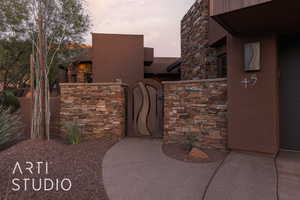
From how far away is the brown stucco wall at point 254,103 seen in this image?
10.6ft

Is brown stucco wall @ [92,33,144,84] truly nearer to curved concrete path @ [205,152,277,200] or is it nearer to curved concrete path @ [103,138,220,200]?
curved concrete path @ [103,138,220,200]

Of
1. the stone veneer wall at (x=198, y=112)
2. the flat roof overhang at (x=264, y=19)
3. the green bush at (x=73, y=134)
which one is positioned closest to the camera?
the flat roof overhang at (x=264, y=19)

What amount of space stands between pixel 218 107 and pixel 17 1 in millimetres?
9960

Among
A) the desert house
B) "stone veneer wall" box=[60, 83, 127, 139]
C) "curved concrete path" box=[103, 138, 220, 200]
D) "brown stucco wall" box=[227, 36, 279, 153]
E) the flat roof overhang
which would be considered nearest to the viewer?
"curved concrete path" box=[103, 138, 220, 200]

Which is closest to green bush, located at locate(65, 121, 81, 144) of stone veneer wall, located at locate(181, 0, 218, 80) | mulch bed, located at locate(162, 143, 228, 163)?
mulch bed, located at locate(162, 143, 228, 163)

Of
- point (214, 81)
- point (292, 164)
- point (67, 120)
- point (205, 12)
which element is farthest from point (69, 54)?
Answer: point (292, 164)

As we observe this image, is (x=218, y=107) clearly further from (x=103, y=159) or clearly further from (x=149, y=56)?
(x=149, y=56)

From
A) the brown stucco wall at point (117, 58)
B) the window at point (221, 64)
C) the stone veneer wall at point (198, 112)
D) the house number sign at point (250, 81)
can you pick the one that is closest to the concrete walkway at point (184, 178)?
the stone veneer wall at point (198, 112)

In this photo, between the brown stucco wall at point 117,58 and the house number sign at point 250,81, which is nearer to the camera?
the house number sign at point 250,81

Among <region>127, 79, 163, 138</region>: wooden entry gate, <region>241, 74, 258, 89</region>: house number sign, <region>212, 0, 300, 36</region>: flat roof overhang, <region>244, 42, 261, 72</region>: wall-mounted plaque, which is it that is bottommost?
<region>127, 79, 163, 138</region>: wooden entry gate

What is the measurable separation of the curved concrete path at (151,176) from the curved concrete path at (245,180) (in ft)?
0.64

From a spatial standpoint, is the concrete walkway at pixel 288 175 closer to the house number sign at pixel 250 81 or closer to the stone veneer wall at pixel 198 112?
the stone veneer wall at pixel 198 112

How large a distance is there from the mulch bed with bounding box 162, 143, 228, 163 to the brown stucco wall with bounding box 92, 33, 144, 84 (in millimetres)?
5540

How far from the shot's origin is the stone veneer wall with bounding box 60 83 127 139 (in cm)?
489
